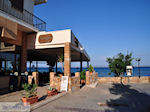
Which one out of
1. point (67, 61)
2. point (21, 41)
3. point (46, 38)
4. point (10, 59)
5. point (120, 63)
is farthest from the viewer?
point (120, 63)

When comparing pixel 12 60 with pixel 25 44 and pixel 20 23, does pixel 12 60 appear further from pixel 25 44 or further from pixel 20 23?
pixel 20 23

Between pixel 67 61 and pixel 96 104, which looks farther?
pixel 67 61

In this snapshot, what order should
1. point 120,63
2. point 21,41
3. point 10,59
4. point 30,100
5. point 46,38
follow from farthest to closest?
point 120,63 → point 21,41 → point 46,38 → point 10,59 → point 30,100

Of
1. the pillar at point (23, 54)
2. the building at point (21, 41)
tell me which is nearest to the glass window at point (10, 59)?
the building at point (21, 41)

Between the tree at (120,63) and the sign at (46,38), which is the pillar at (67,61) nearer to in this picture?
the sign at (46,38)

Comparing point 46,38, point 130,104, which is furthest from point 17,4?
point 130,104

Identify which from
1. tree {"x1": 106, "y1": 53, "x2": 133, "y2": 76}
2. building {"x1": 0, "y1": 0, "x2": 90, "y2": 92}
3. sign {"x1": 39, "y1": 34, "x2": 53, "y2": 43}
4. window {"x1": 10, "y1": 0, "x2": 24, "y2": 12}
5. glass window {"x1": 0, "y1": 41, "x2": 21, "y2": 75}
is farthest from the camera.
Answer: tree {"x1": 106, "y1": 53, "x2": 133, "y2": 76}

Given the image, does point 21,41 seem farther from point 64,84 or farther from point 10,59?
point 64,84

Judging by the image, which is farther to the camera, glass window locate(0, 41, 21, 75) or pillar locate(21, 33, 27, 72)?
pillar locate(21, 33, 27, 72)

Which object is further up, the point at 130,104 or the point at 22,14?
the point at 22,14

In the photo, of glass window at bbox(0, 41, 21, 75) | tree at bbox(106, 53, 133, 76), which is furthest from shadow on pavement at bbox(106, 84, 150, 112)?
tree at bbox(106, 53, 133, 76)

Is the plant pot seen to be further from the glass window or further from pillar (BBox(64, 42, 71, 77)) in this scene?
the glass window

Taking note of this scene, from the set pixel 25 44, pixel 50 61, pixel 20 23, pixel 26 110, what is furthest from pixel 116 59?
pixel 26 110

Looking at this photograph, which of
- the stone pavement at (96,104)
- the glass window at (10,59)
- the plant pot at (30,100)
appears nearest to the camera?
the stone pavement at (96,104)
